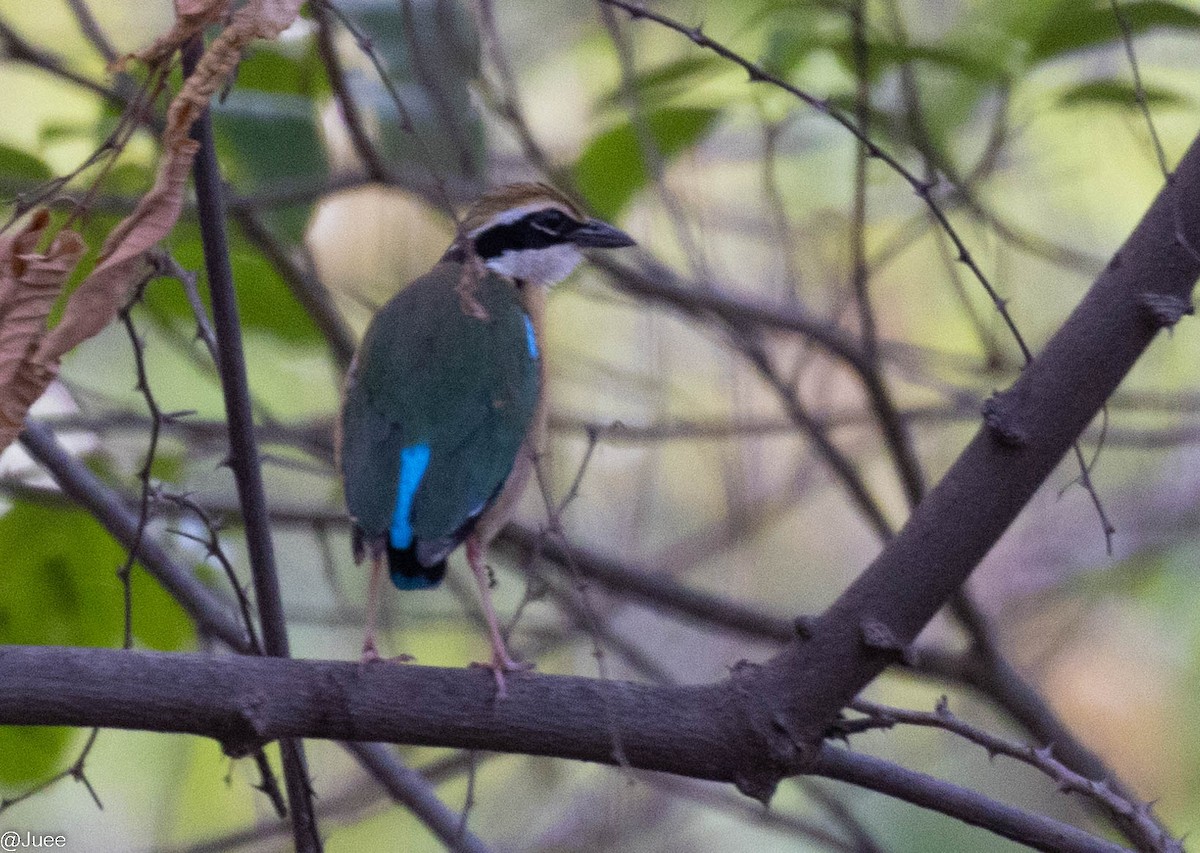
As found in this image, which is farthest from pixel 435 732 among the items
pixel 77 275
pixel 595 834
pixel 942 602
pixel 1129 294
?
pixel 595 834

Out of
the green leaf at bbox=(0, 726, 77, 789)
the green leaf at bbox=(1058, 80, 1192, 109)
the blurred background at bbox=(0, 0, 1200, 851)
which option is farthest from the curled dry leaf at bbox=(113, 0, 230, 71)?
the green leaf at bbox=(1058, 80, 1192, 109)

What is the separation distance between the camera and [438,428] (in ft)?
10.8

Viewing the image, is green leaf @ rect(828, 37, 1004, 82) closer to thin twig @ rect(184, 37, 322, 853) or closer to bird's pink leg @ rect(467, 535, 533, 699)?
bird's pink leg @ rect(467, 535, 533, 699)

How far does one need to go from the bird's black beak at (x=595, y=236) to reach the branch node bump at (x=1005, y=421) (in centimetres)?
166

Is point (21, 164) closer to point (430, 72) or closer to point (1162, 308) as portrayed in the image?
point (430, 72)

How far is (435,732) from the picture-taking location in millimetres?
2562

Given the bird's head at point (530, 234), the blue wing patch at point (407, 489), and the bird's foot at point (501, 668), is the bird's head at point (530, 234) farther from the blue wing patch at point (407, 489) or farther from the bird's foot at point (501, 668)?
the bird's foot at point (501, 668)

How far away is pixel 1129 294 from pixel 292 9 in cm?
140

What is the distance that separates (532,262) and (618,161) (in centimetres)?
52

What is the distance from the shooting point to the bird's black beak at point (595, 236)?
158 inches

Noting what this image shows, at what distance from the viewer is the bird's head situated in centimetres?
399

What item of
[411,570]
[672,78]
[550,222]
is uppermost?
[672,78]

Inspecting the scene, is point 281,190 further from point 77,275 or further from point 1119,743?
point 1119,743

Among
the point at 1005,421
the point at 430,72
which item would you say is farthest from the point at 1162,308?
the point at 430,72
